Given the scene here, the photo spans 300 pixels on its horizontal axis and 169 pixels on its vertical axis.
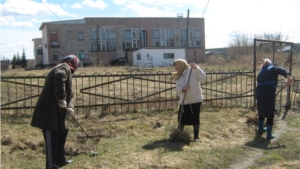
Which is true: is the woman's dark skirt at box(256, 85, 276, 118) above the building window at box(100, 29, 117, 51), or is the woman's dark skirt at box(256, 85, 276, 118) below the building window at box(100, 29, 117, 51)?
below

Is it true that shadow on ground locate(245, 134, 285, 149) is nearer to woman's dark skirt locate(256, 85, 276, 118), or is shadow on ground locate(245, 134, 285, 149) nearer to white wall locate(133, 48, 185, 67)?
woman's dark skirt locate(256, 85, 276, 118)

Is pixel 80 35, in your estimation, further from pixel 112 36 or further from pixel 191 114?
pixel 191 114

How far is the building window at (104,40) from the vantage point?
48688 mm

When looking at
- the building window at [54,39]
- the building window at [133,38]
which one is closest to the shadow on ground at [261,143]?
the building window at [54,39]

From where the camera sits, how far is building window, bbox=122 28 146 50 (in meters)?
50.2

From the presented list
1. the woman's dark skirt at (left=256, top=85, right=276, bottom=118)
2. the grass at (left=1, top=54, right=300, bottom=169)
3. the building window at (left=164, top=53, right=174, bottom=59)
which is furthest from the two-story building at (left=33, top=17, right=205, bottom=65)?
the woman's dark skirt at (left=256, top=85, right=276, bottom=118)

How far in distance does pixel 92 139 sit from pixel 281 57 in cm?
1037

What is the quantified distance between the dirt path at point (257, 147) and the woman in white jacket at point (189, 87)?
3.59 feet

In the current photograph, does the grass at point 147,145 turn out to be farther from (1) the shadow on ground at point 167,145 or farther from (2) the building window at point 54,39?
(2) the building window at point 54,39

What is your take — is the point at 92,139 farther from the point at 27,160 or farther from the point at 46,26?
the point at 46,26

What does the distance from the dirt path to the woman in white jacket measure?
109 centimetres

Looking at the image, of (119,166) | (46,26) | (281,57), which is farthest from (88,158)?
(46,26)

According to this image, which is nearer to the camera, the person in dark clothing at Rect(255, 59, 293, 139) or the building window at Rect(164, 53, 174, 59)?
the person in dark clothing at Rect(255, 59, 293, 139)

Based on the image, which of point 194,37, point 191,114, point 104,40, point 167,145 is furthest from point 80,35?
point 167,145
